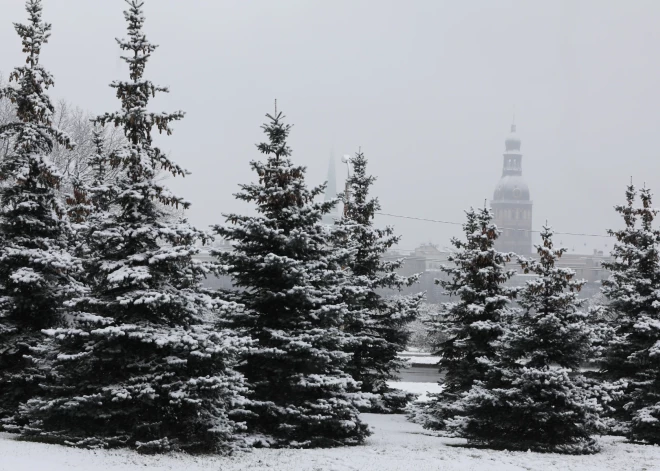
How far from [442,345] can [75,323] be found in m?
12.6

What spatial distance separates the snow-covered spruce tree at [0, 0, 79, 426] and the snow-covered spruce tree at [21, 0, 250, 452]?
43.5 inches

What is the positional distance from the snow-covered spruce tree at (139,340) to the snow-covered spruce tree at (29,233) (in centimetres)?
110

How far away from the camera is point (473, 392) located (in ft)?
60.4

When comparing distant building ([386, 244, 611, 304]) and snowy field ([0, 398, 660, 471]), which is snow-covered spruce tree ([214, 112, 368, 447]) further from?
distant building ([386, 244, 611, 304])

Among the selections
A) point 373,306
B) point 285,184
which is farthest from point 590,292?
point 285,184

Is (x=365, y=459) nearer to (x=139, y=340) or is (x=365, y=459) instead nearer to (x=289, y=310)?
(x=289, y=310)

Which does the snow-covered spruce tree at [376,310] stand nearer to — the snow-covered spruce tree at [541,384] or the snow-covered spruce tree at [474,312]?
the snow-covered spruce tree at [474,312]

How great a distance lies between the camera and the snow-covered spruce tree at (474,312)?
2178cm

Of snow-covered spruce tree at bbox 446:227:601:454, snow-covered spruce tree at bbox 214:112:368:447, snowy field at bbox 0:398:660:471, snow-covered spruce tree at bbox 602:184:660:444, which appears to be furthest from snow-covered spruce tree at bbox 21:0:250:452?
snow-covered spruce tree at bbox 602:184:660:444

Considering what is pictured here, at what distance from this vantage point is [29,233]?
16.1m

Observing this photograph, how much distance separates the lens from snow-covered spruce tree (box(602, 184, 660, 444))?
21.1 meters

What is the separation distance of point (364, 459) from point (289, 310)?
386 cm

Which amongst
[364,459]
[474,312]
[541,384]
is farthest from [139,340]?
[474,312]

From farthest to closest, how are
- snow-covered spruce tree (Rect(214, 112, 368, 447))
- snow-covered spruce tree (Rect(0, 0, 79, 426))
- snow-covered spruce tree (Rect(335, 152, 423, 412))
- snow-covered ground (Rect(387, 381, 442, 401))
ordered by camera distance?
1. snow-covered ground (Rect(387, 381, 442, 401))
2. snow-covered spruce tree (Rect(335, 152, 423, 412))
3. snow-covered spruce tree (Rect(214, 112, 368, 447))
4. snow-covered spruce tree (Rect(0, 0, 79, 426))
